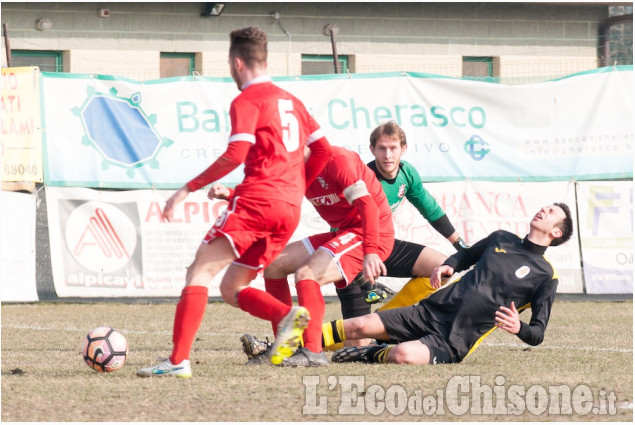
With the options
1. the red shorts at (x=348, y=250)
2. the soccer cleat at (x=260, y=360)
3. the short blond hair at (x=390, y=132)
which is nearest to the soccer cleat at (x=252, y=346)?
the soccer cleat at (x=260, y=360)

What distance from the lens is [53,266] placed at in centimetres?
1291

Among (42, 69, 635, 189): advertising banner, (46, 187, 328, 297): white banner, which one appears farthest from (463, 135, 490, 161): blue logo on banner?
(46, 187, 328, 297): white banner

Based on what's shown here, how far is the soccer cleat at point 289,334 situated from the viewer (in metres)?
5.75

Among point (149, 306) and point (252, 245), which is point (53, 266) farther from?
point (252, 245)

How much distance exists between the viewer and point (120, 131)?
13258 millimetres

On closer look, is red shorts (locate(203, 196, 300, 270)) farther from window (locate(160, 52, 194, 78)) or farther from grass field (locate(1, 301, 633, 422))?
window (locate(160, 52, 194, 78))

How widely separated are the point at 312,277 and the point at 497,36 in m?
14.6

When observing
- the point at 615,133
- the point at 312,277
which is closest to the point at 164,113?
the point at 615,133

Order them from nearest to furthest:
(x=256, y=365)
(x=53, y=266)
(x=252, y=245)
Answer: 1. (x=252, y=245)
2. (x=256, y=365)
3. (x=53, y=266)

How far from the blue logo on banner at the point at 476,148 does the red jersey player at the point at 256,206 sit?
802 centimetres

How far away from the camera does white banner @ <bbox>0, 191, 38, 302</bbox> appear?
1271 cm

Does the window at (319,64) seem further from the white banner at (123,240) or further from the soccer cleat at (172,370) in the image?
the soccer cleat at (172,370)

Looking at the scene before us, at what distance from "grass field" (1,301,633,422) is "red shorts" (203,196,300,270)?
0.77m

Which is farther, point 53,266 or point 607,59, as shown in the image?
point 607,59
